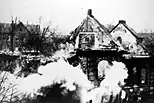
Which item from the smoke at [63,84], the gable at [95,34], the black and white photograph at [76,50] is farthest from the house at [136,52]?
the smoke at [63,84]

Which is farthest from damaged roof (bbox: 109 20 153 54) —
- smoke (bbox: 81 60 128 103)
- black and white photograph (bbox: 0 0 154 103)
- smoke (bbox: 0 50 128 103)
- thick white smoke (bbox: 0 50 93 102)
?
thick white smoke (bbox: 0 50 93 102)

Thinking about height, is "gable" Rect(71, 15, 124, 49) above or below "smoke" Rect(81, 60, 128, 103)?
above

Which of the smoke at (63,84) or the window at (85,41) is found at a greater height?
the window at (85,41)

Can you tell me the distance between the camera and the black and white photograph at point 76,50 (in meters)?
3.15

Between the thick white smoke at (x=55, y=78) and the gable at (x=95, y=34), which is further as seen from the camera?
the gable at (x=95, y=34)

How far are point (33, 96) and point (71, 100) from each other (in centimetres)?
56

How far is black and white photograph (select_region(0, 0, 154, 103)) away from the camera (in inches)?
124

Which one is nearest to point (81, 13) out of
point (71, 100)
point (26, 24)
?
point (26, 24)

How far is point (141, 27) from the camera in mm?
3441

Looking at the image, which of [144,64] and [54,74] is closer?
[54,74]

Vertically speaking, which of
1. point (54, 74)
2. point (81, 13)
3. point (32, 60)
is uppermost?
point (81, 13)

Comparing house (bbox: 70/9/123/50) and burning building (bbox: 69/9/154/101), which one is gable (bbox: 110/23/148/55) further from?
house (bbox: 70/9/123/50)

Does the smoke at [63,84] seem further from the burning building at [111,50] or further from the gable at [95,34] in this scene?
the gable at [95,34]

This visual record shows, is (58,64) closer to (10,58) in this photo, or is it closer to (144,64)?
(10,58)
